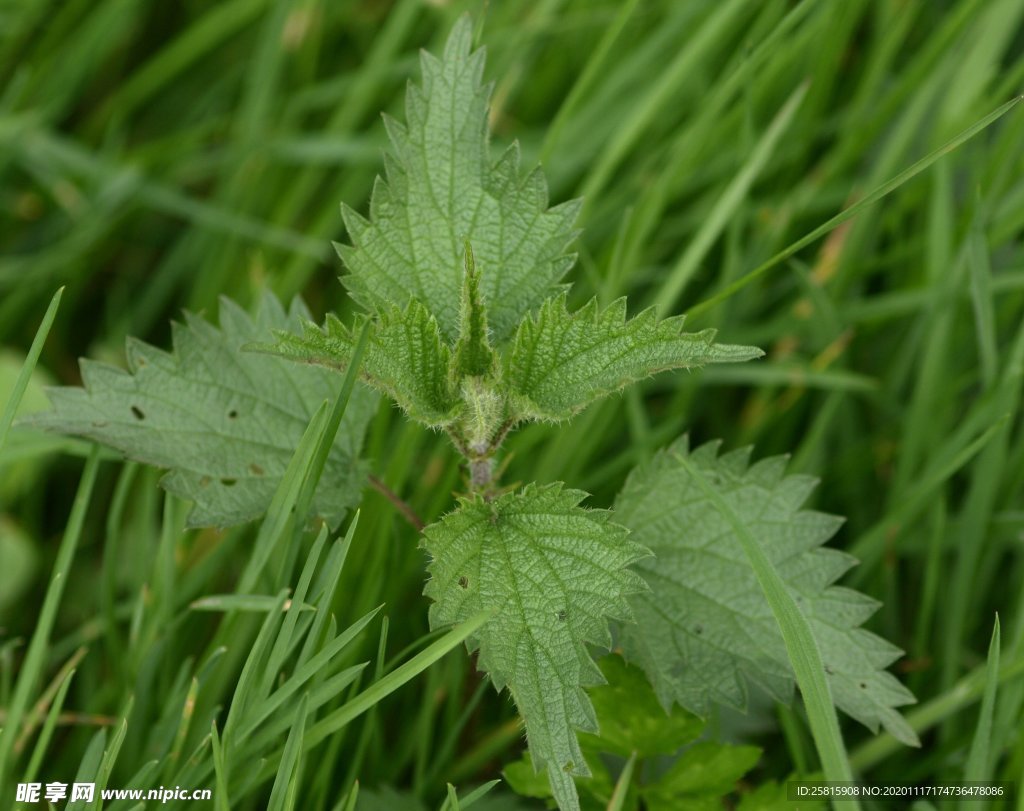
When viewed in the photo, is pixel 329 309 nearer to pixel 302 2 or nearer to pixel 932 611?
pixel 302 2

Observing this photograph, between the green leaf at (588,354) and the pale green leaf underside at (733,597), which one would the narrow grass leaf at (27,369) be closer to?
the green leaf at (588,354)

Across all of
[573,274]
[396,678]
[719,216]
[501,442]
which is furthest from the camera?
[573,274]

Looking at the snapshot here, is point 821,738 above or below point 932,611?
below

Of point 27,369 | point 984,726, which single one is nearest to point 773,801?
point 984,726

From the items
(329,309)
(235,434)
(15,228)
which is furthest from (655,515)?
(15,228)

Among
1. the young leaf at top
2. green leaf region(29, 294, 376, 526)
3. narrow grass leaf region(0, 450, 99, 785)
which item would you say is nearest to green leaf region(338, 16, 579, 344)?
the young leaf at top

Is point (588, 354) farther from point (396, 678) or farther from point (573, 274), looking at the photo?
point (573, 274)
